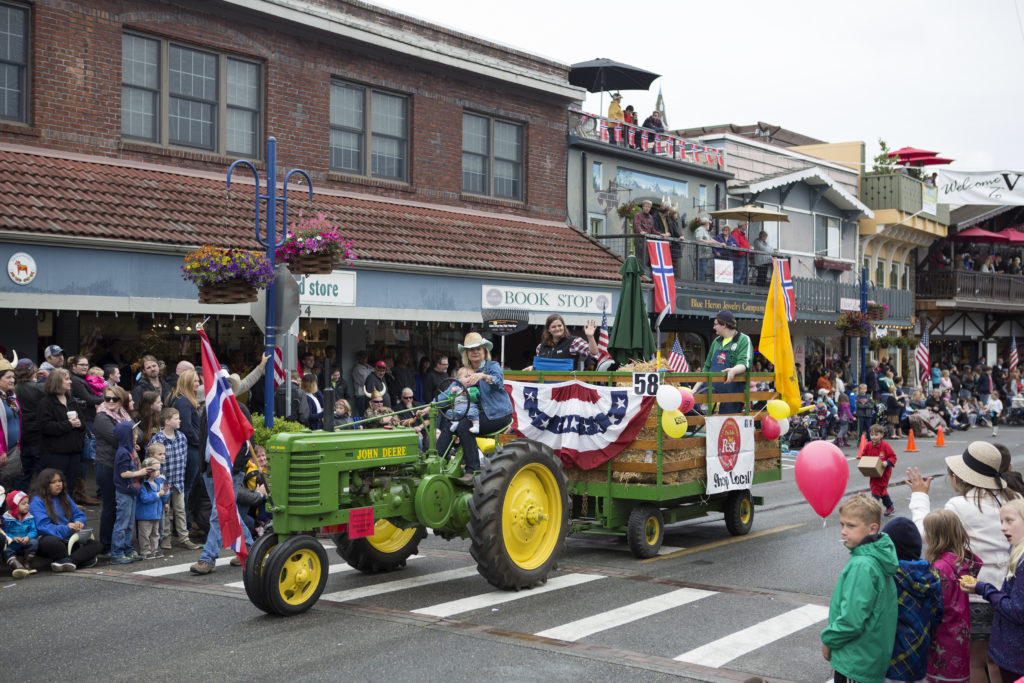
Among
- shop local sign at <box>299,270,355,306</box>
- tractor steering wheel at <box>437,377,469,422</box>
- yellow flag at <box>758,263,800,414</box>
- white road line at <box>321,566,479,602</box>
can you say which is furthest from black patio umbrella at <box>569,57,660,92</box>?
white road line at <box>321,566,479,602</box>

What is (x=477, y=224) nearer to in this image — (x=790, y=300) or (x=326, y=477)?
(x=790, y=300)

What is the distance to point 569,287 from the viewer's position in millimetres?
21719

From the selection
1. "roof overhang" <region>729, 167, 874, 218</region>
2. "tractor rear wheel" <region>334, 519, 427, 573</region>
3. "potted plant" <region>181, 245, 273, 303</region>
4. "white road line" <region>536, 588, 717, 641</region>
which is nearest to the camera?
"white road line" <region>536, 588, 717, 641</region>

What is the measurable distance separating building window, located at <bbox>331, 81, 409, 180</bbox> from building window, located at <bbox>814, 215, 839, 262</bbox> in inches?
719

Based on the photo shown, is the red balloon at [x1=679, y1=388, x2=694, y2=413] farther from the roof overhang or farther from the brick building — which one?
the roof overhang

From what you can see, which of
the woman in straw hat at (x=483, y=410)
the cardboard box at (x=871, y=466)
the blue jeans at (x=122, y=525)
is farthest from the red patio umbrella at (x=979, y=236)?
the cardboard box at (x=871, y=466)

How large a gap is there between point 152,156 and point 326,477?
10.5 m

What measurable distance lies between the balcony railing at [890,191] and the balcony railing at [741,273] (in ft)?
15.0

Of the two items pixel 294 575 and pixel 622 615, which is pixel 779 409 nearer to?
pixel 622 615

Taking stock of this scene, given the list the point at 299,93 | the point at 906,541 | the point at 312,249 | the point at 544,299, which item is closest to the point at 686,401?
the point at 906,541

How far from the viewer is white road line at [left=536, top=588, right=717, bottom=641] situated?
Answer: 7633 mm

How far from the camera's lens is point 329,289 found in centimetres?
1731

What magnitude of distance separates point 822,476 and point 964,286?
39.9 metres

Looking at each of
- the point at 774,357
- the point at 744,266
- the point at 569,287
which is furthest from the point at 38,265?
the point at 744,266
